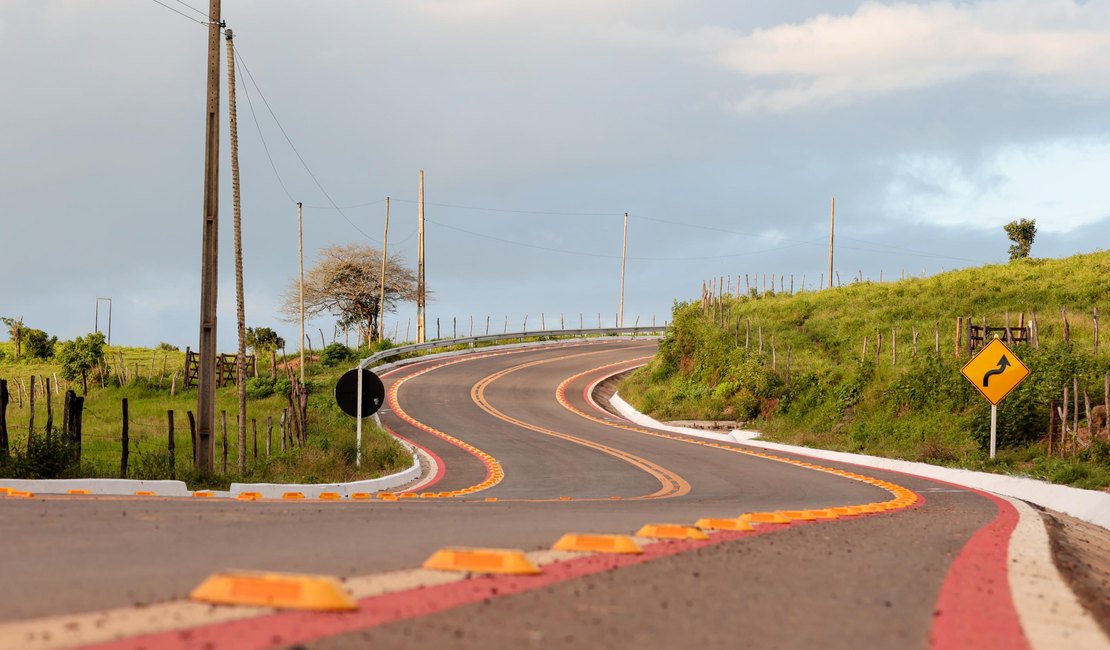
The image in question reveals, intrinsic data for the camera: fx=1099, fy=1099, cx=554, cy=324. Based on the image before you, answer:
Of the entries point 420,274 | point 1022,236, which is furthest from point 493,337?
point 1022,236

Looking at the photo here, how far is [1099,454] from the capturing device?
78.5ft

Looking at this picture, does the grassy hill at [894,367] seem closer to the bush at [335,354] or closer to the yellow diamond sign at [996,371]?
the yellow diamond sign at [996,371]

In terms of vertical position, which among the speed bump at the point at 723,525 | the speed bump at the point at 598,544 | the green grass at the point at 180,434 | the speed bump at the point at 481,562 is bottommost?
the green grass at the point at 180,434

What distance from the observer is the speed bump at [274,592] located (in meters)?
5.23

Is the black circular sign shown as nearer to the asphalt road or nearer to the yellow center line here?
the yellow center line

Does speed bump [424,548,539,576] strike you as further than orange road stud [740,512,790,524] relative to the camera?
No

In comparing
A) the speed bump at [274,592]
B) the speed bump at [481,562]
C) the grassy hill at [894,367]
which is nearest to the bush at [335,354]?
the grassy hill at [894,367]

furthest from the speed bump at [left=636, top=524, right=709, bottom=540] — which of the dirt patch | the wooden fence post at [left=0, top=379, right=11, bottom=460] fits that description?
the wooden fence post at [left=0, top=379, right=11, bottom=460]

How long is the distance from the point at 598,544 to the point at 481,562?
1.72 m

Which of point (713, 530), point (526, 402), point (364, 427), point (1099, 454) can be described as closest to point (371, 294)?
point (526, 402)

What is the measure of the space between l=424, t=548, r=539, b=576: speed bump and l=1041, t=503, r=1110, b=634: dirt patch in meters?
3.36

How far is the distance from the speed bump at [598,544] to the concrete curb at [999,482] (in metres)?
12.8

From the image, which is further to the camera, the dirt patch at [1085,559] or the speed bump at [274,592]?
the dirt patch at [1085,559]

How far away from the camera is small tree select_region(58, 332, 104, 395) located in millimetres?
57719
